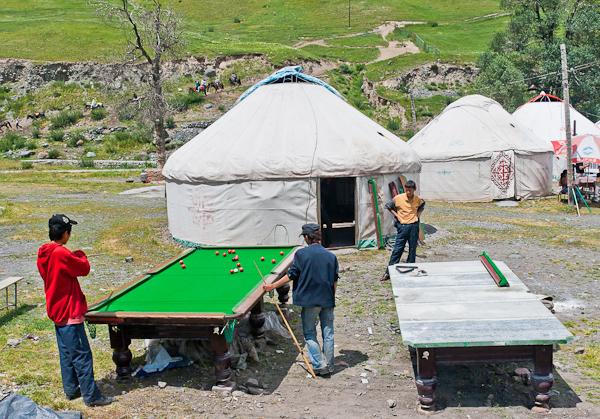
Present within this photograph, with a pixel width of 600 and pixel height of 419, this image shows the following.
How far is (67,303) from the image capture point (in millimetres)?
4363

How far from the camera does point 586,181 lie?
17.1 meters

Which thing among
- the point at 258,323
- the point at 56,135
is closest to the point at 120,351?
the point at 258,323

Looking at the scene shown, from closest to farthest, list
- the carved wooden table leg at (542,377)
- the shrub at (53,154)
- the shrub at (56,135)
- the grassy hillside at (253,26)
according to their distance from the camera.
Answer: the carved wooden table leg at (542,377) → the shrub at (53,154) → the shrub at (56,135) → the grassy hillside at (253,26)

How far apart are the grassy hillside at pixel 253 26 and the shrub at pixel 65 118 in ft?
16.9

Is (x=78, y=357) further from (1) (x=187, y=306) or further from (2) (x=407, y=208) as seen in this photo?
(2) (x=407, y=208)

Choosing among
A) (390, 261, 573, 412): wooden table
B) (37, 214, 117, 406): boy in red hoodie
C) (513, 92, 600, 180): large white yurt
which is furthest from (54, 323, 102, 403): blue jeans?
(513, 92, 600, 180): large white yurt

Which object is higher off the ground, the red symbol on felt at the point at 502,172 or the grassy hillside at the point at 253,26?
the grassy hillside at the point at 253,26

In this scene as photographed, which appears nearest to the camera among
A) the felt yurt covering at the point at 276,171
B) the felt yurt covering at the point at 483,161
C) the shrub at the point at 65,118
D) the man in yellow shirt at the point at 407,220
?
the man in yellow shirt at the point at 407,220

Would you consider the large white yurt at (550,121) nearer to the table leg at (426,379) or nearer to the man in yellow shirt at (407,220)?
the man in yellow shirt at (407,220)

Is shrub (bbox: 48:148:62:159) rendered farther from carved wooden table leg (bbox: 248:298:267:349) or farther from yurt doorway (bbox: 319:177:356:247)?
carved wooden table leg (bbox: 248:298:267:349)

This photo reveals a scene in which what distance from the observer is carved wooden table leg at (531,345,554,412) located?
4133mm

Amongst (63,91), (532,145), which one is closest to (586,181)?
(532,145)

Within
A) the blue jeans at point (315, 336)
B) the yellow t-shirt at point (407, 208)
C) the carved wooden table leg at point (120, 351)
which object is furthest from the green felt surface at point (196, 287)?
the yellow t-shirt at point (407, 208)

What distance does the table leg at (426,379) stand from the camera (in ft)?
13.8
